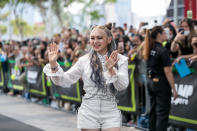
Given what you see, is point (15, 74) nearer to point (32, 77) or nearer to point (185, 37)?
point (32, 77)

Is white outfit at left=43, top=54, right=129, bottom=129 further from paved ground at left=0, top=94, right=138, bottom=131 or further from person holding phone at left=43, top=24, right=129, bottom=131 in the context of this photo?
paved ground at left=0, top=94, right=138, bottom=131

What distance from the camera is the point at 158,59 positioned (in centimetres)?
719

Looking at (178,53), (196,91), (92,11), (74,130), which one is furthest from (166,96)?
(92,11)

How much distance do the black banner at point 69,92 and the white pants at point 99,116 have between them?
5906 mm

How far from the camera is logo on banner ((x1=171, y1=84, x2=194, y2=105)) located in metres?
7.52

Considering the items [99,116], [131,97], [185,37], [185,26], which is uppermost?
[185,26]

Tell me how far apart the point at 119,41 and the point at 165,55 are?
8.33 feet

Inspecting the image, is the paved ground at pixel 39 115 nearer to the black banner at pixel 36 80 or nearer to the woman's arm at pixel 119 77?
the black banner at pixel 36 80

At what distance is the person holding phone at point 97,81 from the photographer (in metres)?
4.47

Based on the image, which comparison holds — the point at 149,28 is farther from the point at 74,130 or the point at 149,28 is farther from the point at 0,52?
the point at 0,52

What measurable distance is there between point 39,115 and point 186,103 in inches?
177

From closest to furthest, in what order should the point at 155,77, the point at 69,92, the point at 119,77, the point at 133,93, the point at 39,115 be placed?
the point at 119,77, the point at 155,77, the point at 133,93, the point at 39,115, the point at 69,92

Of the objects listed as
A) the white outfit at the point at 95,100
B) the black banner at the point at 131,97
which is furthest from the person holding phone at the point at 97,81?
the black banner at the point at 131,97

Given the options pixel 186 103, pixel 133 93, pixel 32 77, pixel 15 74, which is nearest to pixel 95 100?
pixel 186 103
